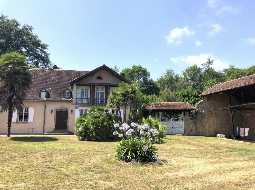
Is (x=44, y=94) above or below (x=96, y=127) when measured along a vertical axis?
above

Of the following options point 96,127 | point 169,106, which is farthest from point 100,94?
point 96,127

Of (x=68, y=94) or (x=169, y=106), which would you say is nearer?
(x=169, y=106)

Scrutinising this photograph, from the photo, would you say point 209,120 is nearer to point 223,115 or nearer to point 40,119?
point 223,115

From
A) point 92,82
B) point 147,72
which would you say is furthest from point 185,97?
point 147,72

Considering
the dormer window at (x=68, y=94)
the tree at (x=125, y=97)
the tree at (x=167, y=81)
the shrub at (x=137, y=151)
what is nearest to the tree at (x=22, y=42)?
the dormer window at (x=68, y=94)

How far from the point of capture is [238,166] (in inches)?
617

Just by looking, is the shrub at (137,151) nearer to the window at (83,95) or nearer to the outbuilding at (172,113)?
the outbuilding at (172,113)

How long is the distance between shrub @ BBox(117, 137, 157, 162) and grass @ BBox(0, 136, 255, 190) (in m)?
0.61

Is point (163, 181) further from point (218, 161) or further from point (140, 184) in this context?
point (218, 161)

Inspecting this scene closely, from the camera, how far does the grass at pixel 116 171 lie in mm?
11758

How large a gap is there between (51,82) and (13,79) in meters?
12.1

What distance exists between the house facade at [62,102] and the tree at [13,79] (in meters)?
8.32

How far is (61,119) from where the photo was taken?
38.4 meters

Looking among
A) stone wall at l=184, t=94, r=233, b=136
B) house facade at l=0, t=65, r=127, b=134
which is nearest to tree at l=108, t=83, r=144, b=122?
house facade at l=0, t=65, r=127, b=134
